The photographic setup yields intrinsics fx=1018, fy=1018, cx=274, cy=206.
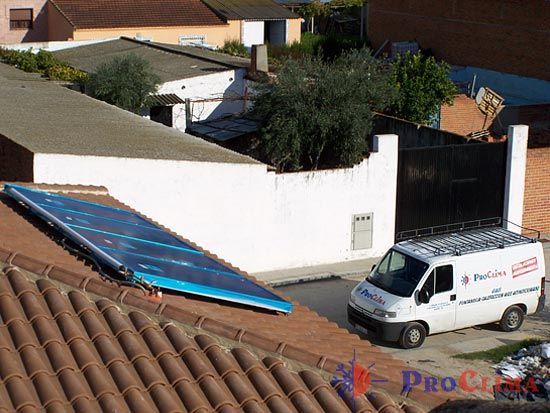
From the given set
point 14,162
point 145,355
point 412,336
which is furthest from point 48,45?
point 145,355

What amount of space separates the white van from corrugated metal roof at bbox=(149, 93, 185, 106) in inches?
443

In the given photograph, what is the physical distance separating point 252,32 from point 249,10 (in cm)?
124

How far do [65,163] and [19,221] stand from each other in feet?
19.9

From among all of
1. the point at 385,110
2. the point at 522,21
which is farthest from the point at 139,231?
the point at 522,21

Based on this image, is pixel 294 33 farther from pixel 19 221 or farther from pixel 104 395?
pixel 104 395

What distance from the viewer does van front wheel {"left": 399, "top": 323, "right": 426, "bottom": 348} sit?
16.9 meters

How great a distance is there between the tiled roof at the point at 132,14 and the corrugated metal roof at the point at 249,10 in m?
0.76

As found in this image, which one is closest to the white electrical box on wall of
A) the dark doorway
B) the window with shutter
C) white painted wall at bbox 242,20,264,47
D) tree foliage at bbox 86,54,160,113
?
tree foliage at bbox 86,54,160,113

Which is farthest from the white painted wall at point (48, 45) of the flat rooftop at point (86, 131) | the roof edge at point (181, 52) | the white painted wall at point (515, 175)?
the white painted wall at point (515, 175)

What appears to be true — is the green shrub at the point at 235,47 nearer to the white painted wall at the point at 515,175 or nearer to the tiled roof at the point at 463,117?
the tiled roof at the point at 463,117

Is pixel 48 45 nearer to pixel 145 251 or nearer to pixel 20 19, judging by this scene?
pixel 20 19

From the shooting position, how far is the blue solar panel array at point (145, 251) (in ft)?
31.1

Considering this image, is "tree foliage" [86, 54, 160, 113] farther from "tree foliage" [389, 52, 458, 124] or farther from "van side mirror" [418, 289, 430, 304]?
"van side mirror" [418, 289, 430, 304]

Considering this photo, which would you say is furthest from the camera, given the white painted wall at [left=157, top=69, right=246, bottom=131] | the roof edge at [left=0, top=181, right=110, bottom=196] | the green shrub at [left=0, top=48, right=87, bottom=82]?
the green shrub at [left=0, top=48, right=87, bottom=82]
